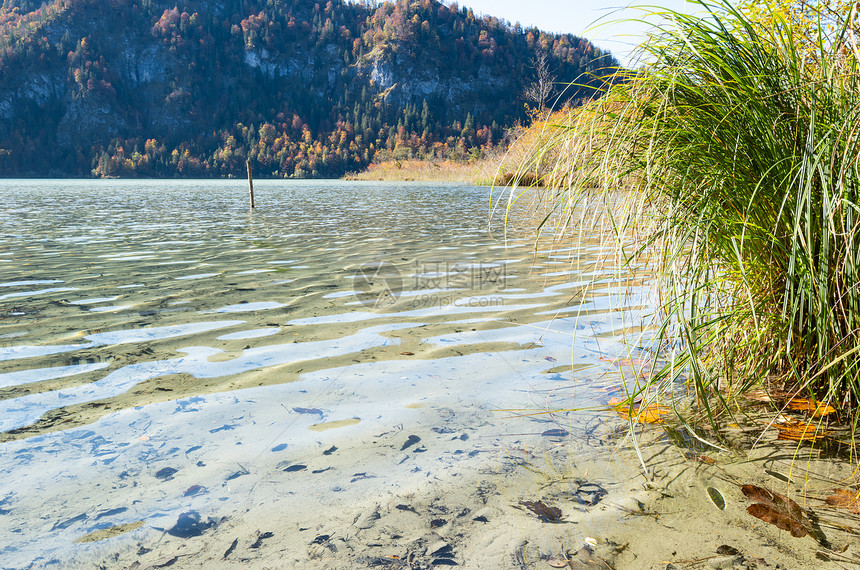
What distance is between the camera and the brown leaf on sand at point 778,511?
151 centimetres

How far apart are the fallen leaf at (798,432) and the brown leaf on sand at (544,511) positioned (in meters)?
1.02

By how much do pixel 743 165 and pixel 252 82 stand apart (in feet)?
496

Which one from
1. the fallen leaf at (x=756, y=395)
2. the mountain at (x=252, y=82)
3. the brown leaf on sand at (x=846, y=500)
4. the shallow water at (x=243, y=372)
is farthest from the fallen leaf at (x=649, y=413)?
the mountain at (x=252, y=82)

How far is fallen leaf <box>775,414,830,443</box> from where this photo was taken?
199 centimetres

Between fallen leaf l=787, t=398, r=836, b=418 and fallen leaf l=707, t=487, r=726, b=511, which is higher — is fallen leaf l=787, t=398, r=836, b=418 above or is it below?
Answer: above

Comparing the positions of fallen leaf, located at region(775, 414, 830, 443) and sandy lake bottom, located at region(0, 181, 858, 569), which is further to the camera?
fallen leaf, located at region(775, 414, 830, 443)

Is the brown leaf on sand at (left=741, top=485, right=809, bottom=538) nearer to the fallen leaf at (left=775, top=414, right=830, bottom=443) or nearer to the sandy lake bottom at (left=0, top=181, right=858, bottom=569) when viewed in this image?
the sandy lake bottom at (left=0, top=181, right=858, bottom=569)

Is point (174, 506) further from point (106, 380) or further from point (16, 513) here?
point (106, 380)

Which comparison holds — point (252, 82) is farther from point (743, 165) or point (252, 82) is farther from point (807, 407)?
point (807, 407)

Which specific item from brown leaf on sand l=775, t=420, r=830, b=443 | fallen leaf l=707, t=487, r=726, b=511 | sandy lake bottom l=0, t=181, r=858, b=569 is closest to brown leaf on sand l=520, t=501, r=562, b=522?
sandy lake bottom l=0, t=181, r=858, b=569

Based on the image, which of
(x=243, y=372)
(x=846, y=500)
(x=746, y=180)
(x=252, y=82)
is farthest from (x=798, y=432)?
(x=252, y=82)

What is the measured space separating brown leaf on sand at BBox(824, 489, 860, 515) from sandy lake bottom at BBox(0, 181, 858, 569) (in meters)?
0.05

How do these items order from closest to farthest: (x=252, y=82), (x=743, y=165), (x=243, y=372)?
(x=743, y=165) → (x=243, y=372) → (x=252, y=82)

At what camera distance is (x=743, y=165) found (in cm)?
196
